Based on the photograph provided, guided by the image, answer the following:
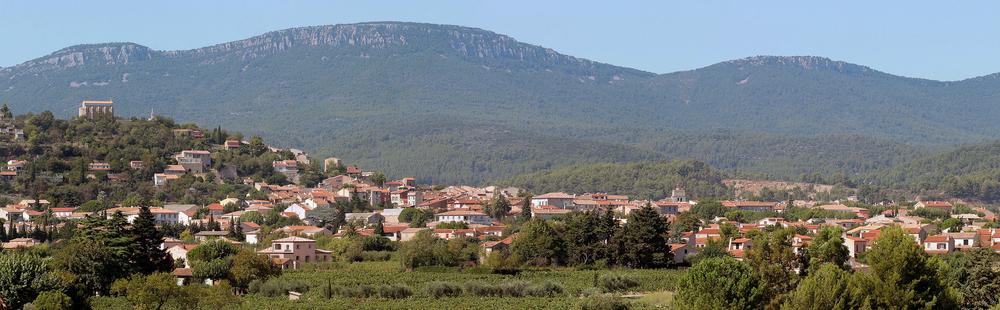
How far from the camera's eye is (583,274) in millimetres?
65125

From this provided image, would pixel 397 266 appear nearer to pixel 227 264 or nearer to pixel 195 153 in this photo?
pixel 227 264

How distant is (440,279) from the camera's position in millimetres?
61812

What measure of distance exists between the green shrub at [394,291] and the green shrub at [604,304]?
28.0 ft

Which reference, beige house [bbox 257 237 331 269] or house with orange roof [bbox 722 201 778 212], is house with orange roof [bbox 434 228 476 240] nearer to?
beige house [bbox 257 237 331 269]

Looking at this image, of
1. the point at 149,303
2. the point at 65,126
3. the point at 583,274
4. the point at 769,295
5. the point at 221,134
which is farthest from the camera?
the point at 221,134

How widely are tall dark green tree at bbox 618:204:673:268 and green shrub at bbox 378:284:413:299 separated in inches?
614

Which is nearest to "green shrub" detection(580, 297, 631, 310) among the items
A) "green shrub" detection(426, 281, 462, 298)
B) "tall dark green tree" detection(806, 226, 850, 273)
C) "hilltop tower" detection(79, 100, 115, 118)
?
"tall dark green tree" detection(806, 226, 850, 273)

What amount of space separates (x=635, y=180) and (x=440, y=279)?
9342 centimetres

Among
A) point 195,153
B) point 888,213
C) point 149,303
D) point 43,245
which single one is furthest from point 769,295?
point 195,153

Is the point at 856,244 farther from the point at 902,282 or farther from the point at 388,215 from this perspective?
the point at 388,215

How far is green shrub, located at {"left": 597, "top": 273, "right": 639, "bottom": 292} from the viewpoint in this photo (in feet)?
195

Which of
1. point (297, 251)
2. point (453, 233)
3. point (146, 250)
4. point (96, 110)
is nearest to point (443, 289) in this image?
point (146, 250)

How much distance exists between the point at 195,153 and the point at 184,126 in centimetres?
1634

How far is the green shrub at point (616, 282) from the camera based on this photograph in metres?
59.4
